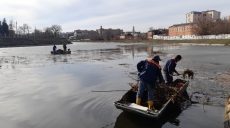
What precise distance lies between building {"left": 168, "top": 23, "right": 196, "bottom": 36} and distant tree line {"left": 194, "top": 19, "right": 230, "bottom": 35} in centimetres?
839

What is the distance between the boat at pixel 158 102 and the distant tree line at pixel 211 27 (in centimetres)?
10708

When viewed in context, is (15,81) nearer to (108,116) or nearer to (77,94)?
(77,94)

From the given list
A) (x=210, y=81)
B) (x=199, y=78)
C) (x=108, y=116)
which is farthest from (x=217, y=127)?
(x=199, y=78)

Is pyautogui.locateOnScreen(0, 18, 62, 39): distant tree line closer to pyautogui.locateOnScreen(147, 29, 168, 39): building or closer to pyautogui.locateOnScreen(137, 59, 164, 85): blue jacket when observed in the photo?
pyautogui.locateOnScreen(147, 29, 168, 39): building

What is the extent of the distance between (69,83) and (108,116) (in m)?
9.44

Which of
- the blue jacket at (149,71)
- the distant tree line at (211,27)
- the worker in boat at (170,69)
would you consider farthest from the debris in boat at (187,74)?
the distant tree line at (211,27)

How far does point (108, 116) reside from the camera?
43.2 feet

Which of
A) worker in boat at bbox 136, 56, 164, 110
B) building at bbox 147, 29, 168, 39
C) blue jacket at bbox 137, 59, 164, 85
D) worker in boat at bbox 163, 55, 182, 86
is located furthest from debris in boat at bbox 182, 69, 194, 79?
building at bbox 147, 29, 168, 39

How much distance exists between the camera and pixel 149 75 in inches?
478

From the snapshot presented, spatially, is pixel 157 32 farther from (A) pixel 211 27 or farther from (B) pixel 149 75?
(B) pixel 149 75

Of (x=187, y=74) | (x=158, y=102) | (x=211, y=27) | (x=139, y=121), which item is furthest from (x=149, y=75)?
(x=211, y=27)

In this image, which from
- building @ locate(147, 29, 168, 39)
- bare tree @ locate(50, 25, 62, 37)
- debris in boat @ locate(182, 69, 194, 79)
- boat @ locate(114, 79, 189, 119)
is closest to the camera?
boat @ locate(114, 79, 189, 119)

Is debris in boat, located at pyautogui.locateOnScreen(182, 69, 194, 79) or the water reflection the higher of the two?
debris in boat, located at pyautogui.locateOnScreen(182, 69, 194, 79)

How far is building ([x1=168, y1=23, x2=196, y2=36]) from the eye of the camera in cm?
13689
